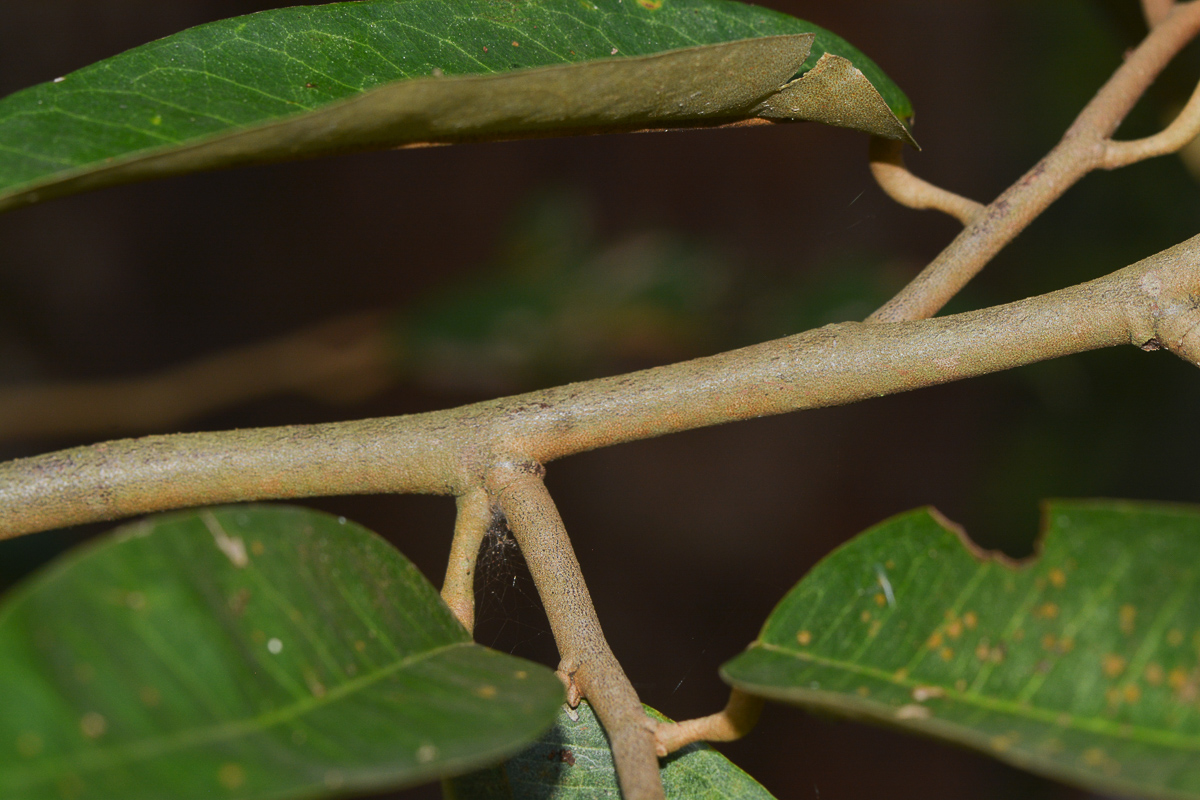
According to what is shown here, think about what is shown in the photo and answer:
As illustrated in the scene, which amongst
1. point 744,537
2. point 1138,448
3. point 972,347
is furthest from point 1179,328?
point 744,537

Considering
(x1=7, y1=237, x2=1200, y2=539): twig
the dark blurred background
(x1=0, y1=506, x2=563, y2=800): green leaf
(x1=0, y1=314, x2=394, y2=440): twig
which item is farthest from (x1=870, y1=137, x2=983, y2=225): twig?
(x1=0, y1=314, x2=394, y2=440): twig

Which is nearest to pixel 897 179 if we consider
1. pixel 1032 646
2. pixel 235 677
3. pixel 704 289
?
pixel 1032 646

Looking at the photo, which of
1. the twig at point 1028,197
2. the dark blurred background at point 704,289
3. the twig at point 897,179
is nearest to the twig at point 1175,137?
the twig at point 1028,197

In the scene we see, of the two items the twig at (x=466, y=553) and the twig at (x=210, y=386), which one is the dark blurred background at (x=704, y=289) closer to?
the twig at (x=210, y=386)

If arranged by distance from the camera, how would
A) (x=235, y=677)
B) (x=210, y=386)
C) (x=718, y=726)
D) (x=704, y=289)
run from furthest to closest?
(x=704, y=289), (x=210, y=386), (x=718, y=726), (x=235, y=677)

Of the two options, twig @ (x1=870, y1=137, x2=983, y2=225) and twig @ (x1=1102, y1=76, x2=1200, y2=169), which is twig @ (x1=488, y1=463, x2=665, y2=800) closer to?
twig @ (x1=870, y1=137, x2=983, y2=225)

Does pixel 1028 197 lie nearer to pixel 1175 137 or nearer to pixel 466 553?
pixel 1175 137
